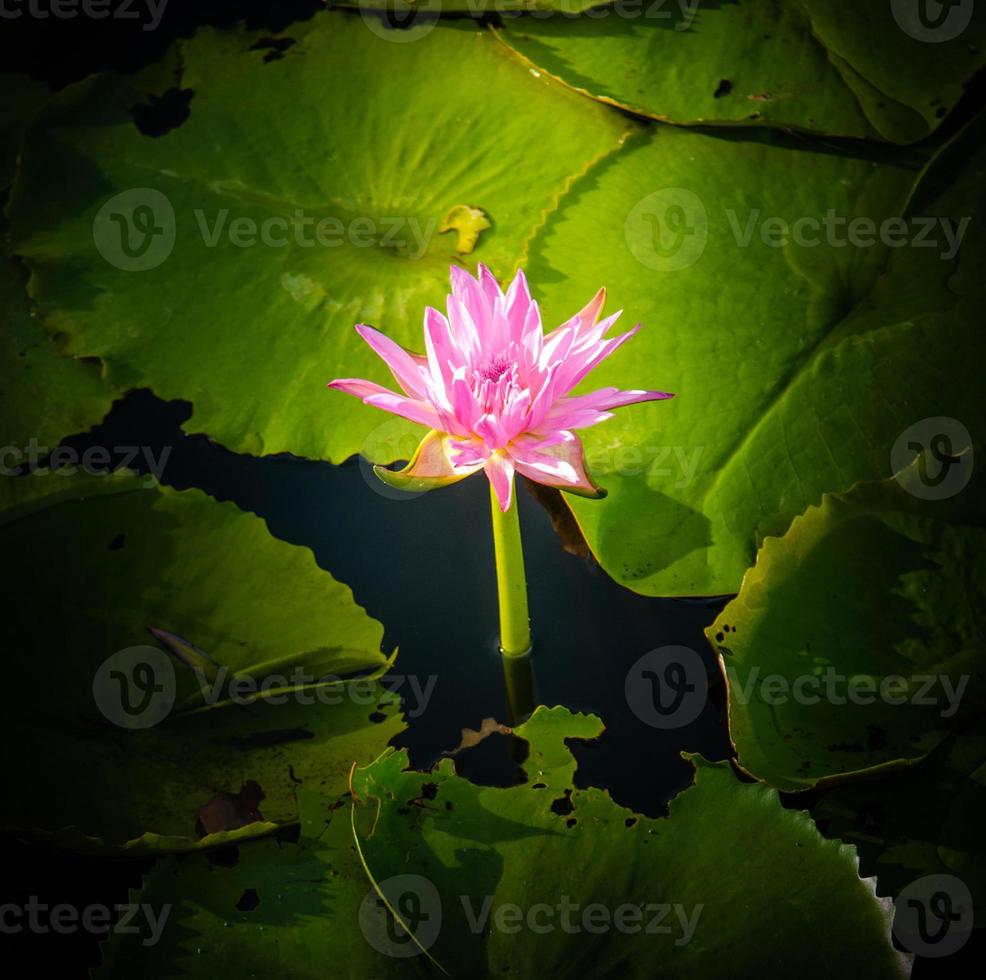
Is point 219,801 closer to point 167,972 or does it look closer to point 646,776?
point 167,972

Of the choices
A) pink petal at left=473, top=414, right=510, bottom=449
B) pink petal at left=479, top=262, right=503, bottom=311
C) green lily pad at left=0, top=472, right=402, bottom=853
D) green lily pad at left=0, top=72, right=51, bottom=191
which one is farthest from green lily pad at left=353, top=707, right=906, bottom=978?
green lily pad at left=0, top=72, right=51, bottom=191

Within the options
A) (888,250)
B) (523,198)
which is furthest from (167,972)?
(888,250)

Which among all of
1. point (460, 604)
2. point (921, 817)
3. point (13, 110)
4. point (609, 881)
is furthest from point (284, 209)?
point (921, 817)

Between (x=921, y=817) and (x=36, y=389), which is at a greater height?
(x=36, y=389)

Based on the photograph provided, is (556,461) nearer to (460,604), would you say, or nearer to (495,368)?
(495,368)

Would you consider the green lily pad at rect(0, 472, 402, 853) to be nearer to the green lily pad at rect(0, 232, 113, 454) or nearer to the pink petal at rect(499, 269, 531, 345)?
the green lily pad at rect(0, 232, 113, 454)

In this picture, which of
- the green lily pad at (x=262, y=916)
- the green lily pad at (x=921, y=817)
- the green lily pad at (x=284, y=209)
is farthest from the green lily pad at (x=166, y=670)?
the green lily pad at (x=921, y=817)
